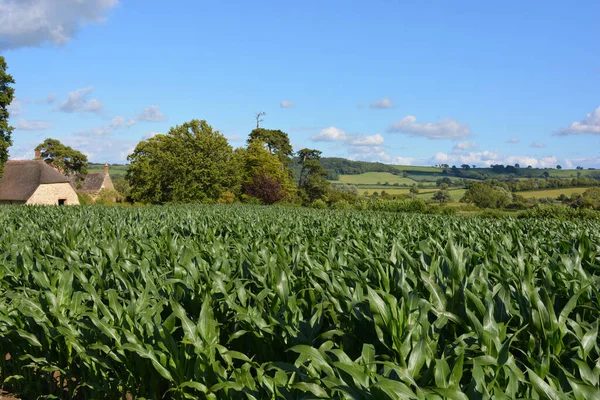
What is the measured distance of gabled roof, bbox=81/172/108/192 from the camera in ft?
289

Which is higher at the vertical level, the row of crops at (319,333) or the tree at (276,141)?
the tree at (276,141)

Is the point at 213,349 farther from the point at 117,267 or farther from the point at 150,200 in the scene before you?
the point at 150,200

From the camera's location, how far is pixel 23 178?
5225 centimetres

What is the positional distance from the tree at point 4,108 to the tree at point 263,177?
29.1 m

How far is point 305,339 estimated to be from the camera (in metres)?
3.50

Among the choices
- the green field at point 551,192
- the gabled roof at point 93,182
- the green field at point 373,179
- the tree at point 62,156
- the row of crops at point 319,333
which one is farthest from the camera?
the green field at point 373,179

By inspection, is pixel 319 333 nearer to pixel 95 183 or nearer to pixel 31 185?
pixel 31 185

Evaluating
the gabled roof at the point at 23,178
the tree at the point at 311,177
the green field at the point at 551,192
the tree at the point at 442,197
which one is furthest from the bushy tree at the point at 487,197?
the gabled roof at the point at 23,178

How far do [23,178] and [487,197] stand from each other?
53.5 metres

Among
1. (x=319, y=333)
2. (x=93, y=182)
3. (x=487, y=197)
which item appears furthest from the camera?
(x=93, y=182)

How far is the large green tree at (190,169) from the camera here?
58.0m

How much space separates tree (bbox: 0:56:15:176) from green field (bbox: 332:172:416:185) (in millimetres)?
84471

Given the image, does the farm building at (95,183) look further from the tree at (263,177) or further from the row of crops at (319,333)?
the row of crops at (319,333)

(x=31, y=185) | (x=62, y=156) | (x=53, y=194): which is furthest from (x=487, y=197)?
(x=62, y=156)
